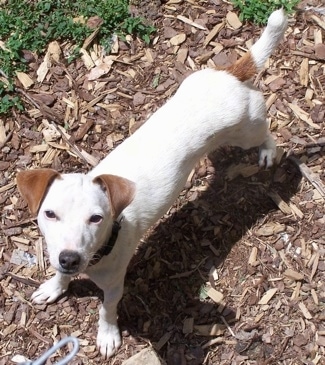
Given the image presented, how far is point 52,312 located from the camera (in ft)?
16.5

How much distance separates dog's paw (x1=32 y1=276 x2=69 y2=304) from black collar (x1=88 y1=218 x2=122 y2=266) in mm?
907

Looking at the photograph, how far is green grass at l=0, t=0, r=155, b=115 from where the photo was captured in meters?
5.89

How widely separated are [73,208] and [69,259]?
300 mm

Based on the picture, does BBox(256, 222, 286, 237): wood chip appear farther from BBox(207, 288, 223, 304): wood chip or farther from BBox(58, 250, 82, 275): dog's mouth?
BBox(58, 250, 82, 275): dog's mouth

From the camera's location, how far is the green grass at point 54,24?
5891mm

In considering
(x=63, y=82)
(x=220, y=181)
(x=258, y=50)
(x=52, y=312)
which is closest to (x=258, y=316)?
(x=220, y=181)

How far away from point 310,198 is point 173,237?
1183 millimetres

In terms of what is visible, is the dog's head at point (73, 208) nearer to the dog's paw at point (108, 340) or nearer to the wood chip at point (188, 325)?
the dog's paw at point (108, 340)

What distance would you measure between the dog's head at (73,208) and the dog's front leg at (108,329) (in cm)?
74

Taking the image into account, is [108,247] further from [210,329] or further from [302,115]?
[302,115]

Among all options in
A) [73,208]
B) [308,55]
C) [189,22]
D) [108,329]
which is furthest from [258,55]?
[108,329]

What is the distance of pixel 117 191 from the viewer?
391 cm

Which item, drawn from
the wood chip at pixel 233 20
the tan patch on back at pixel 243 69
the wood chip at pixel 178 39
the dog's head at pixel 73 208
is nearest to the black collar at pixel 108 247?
the dog's head at pixel 73 208

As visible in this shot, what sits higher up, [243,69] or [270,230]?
[243,69]
